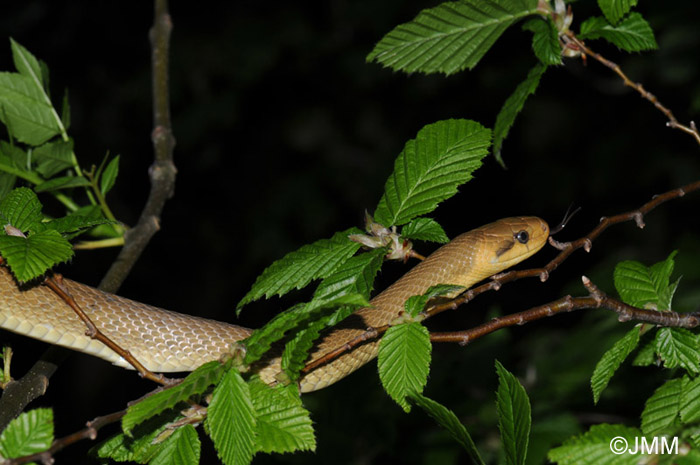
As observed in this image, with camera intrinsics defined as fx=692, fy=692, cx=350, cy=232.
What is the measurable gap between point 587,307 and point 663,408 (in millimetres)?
428

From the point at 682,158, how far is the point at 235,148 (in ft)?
22.3

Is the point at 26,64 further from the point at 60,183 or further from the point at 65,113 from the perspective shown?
the point at 60,183

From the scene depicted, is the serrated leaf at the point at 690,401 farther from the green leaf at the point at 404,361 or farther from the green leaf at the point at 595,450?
the green leaf at the point at 404,361

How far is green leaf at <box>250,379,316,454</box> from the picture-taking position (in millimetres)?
1948

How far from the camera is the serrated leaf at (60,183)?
2988 mm

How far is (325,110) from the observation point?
11023 millimetres

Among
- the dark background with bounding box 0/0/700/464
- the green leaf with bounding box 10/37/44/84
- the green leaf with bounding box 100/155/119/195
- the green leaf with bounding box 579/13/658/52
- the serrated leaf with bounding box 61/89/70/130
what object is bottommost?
the dark background with bounding box 0/0/700/464

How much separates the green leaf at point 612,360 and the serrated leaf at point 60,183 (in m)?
2.31

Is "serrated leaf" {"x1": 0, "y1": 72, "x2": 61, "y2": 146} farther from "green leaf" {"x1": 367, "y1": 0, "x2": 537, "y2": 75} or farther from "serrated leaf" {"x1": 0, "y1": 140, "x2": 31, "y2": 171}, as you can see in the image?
"green leaf" {"x1": 367, "y1": 0, "x2": 537, "y2": 75}

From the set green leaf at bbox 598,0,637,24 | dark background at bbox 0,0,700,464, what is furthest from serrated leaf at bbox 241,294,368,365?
dark background at bbox 0,0,700,464

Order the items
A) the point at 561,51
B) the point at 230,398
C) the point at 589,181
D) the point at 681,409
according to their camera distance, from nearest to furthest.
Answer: the point at 230,398 < the point at 681,409 < the point at 561,51 < the point at 589,181

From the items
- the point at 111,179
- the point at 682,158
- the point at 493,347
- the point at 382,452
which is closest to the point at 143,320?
the point at 111,179

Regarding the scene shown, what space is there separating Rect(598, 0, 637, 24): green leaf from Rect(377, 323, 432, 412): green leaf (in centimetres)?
142

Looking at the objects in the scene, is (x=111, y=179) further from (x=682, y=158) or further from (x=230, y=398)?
(x=682, y=158)
